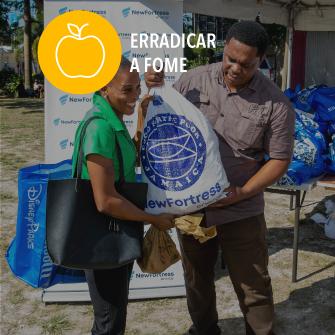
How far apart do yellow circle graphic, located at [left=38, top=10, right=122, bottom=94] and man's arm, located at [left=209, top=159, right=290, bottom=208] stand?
1.17m

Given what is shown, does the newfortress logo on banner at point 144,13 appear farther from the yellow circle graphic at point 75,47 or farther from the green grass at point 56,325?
the green grass at point 56,325

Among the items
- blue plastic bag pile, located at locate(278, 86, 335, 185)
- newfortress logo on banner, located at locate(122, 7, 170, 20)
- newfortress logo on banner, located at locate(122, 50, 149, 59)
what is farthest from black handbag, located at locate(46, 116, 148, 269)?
blue plastic bag pile, located at locate(278, 86, 335, 185)

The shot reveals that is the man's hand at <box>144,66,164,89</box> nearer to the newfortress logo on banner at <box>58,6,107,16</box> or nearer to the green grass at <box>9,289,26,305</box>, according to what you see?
the newfortress logo on banner at <box>58,6,107,16</box>

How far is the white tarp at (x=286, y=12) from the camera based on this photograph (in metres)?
4.80

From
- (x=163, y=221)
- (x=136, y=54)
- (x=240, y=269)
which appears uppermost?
(x=136, y=54)

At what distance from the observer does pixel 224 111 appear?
7.31 ft

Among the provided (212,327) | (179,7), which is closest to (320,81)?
(179,7)

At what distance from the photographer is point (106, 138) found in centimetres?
175

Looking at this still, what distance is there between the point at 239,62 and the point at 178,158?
1.61 ft

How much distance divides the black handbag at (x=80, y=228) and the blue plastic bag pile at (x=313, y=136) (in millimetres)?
2109

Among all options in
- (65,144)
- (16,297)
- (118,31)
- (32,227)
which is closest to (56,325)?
Result: (16,297)

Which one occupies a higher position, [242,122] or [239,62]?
[239,62]

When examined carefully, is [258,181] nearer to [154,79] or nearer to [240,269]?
[240,269]

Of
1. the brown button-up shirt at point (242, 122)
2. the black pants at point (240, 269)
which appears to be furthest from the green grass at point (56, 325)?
the brown button-up shirt at point (242, 122)
